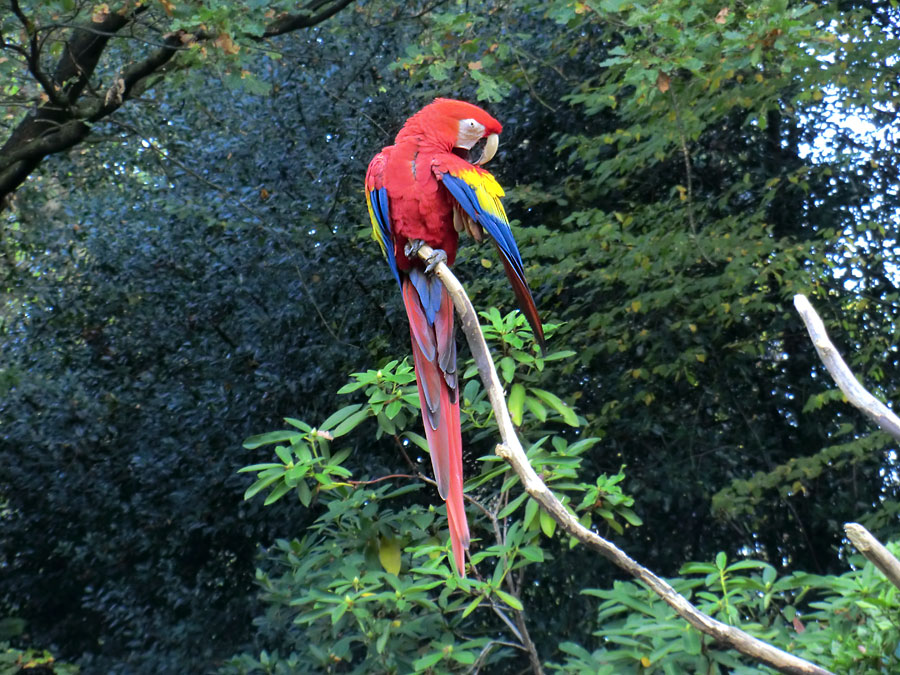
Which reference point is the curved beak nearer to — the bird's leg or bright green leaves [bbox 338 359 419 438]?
the bird's leg

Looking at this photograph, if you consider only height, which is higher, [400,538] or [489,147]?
[489,147]

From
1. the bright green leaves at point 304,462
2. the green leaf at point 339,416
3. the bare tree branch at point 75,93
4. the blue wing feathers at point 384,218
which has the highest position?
the bare tree branch at point 75,93

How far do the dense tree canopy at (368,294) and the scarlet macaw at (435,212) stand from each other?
1163mm

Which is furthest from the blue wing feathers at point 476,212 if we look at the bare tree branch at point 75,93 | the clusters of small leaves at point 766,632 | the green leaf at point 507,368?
the bare tree branch at point 75,93

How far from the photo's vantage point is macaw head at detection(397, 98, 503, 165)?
230cm

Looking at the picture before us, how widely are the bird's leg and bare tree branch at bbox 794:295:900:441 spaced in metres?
0.83

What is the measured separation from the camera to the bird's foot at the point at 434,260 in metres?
2.05

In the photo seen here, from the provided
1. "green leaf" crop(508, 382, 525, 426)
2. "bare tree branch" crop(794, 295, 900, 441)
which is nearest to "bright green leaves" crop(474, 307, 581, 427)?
"green leaf" crop(508, 382, 525, 426)

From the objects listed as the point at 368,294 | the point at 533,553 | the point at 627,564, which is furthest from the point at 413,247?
the point at 368,294

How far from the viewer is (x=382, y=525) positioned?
2715 millimetres

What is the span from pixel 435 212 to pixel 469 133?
278 millimetres

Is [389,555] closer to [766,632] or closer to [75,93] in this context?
[766,632]

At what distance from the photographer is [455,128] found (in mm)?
2328

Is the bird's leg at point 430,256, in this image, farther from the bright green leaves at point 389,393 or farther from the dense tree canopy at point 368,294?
the dense tree canopy at point 368,294
